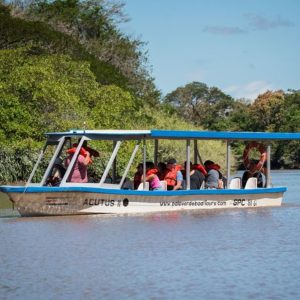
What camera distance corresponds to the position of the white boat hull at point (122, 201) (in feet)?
76.5

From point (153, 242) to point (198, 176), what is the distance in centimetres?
699

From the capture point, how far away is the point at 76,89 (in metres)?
52.8

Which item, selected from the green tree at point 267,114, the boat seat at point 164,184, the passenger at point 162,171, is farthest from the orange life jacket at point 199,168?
the green tree at point 267,114

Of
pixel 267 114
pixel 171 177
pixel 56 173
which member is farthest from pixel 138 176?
pixel 267 114

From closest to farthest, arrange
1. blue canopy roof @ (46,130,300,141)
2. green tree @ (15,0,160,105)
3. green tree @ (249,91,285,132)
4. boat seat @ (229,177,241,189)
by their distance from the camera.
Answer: blue canopy roof @ (46,130,300,141), boat seat @ (229,177,241,189), green tree @ (15,0,160,105), green tree @ (249,91,285,132)

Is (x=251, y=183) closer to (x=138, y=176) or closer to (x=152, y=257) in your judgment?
(x=138, y=176)

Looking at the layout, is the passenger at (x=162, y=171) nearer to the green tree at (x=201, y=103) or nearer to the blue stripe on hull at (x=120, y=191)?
the blue stripe on hull at (x=120, y=191)

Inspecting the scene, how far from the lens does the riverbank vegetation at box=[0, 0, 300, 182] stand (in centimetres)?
4534

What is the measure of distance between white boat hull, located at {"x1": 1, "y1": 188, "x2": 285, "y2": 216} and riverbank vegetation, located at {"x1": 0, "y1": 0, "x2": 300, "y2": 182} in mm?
2586

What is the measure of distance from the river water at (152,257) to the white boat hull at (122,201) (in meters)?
0.30

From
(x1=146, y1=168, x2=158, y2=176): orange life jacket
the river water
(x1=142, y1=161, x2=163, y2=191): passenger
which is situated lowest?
the river water

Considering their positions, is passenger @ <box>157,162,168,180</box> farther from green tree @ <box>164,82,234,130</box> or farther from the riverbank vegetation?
green tree @ <box>164,82,234,130</box>

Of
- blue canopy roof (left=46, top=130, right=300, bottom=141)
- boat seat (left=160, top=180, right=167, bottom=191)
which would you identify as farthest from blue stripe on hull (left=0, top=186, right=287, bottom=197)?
blue canopy roof (left=46, top=130, right=300, bottom=141)

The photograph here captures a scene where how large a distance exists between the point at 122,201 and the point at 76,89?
95.0ft
